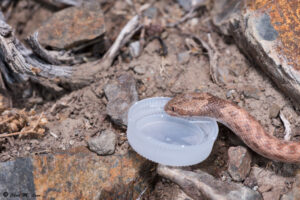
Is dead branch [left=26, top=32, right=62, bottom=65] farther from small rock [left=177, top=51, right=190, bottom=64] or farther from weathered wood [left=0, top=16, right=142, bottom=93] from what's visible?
small rock [left=177, top=51, right=190, bottom=64]

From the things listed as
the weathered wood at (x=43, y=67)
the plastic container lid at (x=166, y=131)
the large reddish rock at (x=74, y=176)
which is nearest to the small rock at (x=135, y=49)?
the weathered wood at (x=43, y=67)

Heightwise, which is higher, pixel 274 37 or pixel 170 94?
pixel 274 37

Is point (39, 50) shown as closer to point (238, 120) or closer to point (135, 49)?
point (135, 49)

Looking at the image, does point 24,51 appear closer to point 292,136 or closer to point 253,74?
point 253,74

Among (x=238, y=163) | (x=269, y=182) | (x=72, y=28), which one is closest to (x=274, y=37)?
(x=238, y=163)

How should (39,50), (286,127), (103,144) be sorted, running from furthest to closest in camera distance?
(39,50) → (286,127) → (103,144)

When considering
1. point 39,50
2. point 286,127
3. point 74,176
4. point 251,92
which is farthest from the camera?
point 39,50

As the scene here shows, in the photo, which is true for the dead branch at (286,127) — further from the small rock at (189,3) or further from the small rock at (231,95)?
the small rock at (189,3)

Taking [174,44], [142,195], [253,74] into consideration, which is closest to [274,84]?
[253,74]
